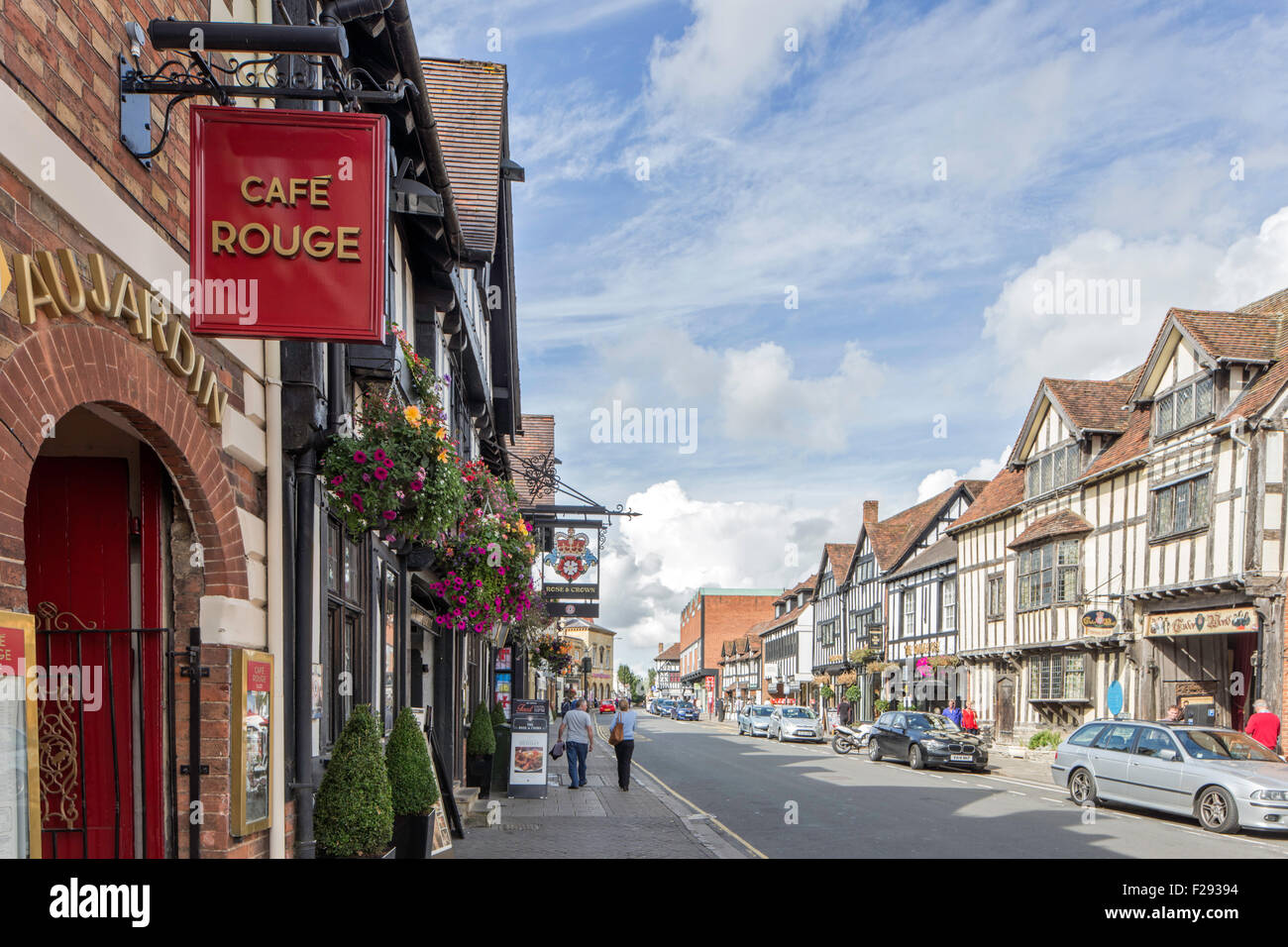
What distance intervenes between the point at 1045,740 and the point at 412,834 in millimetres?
22410

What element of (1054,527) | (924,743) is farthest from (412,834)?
(1054,527)

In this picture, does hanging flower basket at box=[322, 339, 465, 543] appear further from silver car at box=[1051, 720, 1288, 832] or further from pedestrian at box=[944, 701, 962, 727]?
pedestrian at box=[944, 701, 962, 727]

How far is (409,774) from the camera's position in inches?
399

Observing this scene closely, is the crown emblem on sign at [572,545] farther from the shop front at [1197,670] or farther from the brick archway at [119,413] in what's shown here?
the brick archway at [119,413]

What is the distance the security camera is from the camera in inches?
208

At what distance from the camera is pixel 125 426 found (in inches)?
217

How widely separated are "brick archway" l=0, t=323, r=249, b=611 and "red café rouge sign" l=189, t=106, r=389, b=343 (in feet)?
1.56

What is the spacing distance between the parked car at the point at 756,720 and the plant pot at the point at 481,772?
90.5 ft

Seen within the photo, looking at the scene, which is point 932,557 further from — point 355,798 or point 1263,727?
point 355,798

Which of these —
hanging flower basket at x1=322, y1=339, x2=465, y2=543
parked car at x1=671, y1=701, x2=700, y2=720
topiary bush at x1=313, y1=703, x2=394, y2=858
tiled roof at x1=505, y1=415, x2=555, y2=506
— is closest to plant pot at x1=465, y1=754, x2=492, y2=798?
topiary bush at x1=313, y1=703, x2=394, y2=858

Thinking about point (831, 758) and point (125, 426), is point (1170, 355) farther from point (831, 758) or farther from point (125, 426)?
point (125, 426)

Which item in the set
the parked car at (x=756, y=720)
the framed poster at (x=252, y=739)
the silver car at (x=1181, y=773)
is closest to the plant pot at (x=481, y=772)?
the silver car at (x=1181, y=773)

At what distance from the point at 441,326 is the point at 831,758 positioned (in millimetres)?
20546
